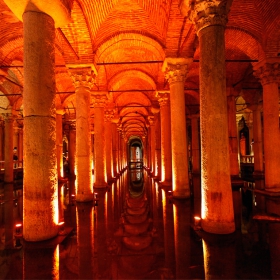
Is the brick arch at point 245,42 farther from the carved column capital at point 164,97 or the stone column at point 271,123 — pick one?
the carved column capital at point 164,97

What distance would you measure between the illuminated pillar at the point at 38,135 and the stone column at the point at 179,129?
5068 mm

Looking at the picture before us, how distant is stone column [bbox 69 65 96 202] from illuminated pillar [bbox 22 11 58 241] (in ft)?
13.2

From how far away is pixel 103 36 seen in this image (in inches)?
378

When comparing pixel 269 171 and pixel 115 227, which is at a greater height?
pixel 269 171

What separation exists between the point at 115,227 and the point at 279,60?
8.40 meters

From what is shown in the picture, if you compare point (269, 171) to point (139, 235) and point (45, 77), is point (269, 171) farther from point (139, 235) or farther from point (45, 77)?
point (45, 77)

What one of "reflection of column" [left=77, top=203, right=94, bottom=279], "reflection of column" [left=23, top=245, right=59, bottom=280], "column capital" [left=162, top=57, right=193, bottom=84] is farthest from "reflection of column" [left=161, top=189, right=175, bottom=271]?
"column capital" [left=162, top=57, right=193, bottom=84]

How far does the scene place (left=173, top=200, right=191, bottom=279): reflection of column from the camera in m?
3.60

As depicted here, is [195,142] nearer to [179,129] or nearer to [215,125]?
[179,129]

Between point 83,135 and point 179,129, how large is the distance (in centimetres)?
345

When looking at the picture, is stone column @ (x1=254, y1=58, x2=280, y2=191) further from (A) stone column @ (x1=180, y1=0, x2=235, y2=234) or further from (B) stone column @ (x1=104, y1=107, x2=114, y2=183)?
(B) stone column @ (x1=104, y1=107, x2=114, y2=183)

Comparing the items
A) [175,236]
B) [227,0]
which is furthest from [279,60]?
[175,236]

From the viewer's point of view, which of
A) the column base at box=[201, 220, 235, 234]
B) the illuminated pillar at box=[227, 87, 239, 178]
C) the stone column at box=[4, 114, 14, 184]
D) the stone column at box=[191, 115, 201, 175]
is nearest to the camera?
the column base at box=[201, 220, 235, 234]

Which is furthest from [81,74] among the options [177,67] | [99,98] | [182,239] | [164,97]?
[182,239]
